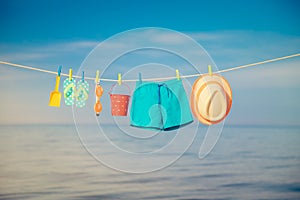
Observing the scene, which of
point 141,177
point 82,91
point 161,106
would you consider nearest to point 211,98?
point 161,106

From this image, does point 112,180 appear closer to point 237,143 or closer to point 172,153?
point 172,153

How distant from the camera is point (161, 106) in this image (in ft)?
10.7

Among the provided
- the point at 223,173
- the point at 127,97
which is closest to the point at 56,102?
the point at 127,97

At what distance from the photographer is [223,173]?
16.2 feet

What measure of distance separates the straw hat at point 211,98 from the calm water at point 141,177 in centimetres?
125

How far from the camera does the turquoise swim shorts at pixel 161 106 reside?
129 inches

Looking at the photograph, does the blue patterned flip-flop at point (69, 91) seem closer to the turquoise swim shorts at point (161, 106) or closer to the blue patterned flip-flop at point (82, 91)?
the blue patterned flip-flop at point (82, 91)

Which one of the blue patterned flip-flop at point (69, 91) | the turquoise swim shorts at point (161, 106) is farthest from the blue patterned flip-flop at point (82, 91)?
the turquoise swim shorts at point (161, 106)

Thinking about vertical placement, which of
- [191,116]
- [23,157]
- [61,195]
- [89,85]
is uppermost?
[89,85]

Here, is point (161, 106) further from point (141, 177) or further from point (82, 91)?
point (141, 177)

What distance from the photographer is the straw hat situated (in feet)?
10.6

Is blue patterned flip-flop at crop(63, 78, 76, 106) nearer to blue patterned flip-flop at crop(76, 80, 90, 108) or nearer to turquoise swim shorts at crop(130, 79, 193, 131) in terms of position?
blue patterned flip-flop at crop(76, 80, 90, 108)

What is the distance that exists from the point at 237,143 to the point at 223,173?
1.53 metres

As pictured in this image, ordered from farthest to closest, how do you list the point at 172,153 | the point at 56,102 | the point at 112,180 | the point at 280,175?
1. the point at 172,153
2. the point at 280,175
3. the point at 112,180
4. the point at 56,102
